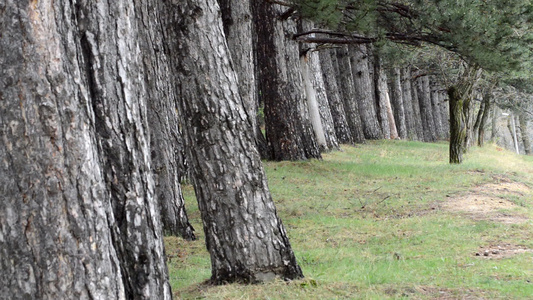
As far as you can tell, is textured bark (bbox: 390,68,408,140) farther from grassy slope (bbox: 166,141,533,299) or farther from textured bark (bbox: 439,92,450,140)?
grassy slope (bbox: 166,141,533,299)

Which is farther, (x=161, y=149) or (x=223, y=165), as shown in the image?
(x=161, y=149)

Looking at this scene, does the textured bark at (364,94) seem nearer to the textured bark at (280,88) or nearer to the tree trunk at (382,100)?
the tree trunk at (382,100)

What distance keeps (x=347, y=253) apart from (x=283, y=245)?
6.63 feet

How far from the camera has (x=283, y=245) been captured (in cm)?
597

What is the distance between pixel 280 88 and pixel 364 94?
37.0 ft

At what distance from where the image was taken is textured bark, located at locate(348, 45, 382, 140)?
26531mm

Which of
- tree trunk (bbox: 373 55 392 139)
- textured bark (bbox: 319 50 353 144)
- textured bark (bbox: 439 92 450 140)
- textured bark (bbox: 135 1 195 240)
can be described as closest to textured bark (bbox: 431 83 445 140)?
textured bark (bbox: 439 92 450 140)

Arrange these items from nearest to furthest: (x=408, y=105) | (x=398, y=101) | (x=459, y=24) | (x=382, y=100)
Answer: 1. (x=459, y=24)
2. (x=382, y=100)
3. (x=398, y=101)
4. (x=408, y=105)

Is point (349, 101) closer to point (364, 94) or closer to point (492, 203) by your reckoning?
point (364, 94)

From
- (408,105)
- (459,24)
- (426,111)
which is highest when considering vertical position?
(459,24)

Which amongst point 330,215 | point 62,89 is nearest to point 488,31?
point 330,215

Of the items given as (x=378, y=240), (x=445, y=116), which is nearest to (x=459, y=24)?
(x=378, y=240)

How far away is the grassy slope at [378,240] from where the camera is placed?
5949 millimetres

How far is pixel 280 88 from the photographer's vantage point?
625 inches
